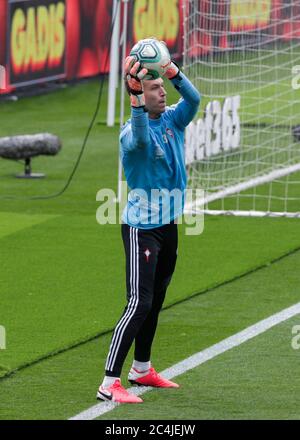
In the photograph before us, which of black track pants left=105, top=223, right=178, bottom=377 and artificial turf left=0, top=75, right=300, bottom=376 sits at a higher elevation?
black track pants left=105, top=223, right=178, bottom=377

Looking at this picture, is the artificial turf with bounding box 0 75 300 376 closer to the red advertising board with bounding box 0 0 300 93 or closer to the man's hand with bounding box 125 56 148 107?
the man's hand with bounding box 125 56 148 107

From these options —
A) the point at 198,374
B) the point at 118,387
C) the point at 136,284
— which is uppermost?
the point at 136,284

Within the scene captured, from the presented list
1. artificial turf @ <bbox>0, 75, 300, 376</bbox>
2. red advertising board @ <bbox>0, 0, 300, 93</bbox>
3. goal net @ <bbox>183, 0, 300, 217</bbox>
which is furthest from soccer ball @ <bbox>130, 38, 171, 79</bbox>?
red advertising board @ <bbox>0, 0, 300, 93</bbox>

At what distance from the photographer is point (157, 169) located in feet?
28.5

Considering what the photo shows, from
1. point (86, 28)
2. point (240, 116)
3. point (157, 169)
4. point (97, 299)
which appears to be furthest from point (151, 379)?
point (86, 28)

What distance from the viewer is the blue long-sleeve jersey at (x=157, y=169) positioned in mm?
8617

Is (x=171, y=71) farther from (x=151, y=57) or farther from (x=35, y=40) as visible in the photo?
(x=35, y=40)

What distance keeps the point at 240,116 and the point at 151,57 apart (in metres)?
13.7

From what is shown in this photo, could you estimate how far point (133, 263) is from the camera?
28.4 ft

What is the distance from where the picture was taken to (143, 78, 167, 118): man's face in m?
8.54

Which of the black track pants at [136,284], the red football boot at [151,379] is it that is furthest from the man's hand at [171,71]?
the red football boot at [151,379]

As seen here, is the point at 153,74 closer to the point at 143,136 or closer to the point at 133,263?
the point at 143,136

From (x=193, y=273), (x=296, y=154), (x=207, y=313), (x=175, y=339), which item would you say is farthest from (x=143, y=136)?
(x=296, y=154)
